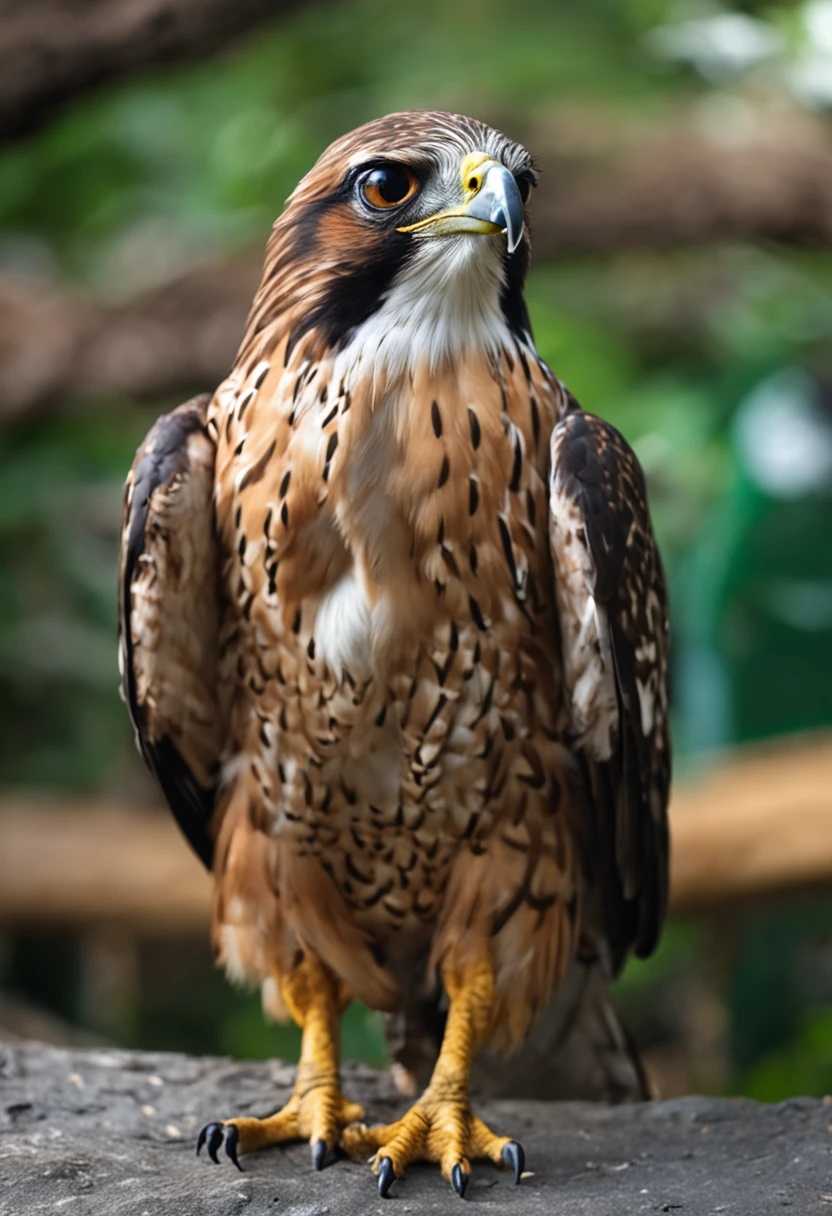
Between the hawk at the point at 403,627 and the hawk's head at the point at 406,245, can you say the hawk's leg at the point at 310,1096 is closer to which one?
the hawk at the point at 403,627

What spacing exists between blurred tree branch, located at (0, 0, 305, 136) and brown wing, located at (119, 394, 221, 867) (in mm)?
2849

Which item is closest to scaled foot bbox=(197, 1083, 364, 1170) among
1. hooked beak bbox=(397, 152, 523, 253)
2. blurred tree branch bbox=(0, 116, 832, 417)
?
hooked beak bbox=(397, 152, 523, 253)

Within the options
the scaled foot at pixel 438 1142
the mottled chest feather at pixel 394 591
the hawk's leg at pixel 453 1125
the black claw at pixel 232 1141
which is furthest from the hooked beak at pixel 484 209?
the black claw at pixel 232 1141

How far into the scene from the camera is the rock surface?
2.77m

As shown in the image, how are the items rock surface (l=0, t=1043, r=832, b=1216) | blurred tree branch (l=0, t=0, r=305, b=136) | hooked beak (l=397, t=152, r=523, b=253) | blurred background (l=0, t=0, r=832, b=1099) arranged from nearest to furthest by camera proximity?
hooked beak (l=397, t=152, r=523, b=253), rock surface (l=0, t=1043, r=832, b=1216), blurred tree branch (l=0, t=0, r=305, b=136), blurred background (l=0, t=0, r=832, b=1099)

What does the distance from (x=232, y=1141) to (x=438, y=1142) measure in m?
0.46

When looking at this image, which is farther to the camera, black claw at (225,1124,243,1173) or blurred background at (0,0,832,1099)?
blurred background at (0,0,832,1099)

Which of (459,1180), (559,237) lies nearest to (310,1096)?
(459,1180)

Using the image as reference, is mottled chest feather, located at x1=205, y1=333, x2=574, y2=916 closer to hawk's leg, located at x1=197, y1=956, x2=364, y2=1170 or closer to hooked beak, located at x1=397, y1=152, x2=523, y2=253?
hooked beak, located at x1=397, y1=152, x2=523, y2=253

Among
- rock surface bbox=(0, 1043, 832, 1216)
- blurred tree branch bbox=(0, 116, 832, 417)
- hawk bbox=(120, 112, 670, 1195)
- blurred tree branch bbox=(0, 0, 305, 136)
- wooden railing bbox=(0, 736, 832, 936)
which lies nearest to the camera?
rock surface bbox=(0, 1043, 832, 1216)

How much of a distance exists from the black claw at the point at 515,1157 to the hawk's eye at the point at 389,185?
2.05 meters

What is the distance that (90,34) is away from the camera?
5500 mm

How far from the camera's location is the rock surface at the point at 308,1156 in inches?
109

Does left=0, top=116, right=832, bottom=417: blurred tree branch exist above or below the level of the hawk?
above
